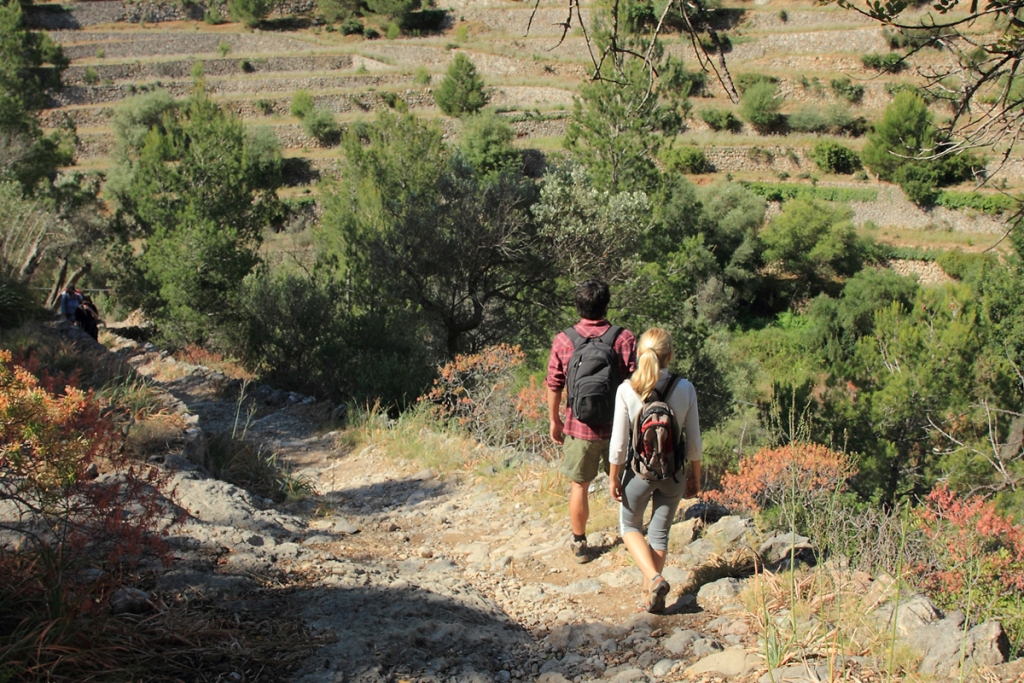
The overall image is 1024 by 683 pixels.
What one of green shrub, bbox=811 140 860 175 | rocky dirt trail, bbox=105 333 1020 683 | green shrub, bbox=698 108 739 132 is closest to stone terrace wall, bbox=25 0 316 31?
green shrub, bbox=698 108 739 132

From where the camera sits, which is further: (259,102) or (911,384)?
(259,102)

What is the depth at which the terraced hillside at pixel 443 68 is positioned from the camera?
3412 cm

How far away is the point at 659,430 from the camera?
10.4ft

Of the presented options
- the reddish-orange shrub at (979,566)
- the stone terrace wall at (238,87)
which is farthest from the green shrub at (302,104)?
the reddish-orange shrub at (979,566)

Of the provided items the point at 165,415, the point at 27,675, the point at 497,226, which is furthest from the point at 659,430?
the point at 497,226

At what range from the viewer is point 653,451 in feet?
10.5

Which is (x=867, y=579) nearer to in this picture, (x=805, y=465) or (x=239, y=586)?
(x=805, y=465)

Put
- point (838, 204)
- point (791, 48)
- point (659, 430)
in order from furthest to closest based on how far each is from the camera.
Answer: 1. point (791, 48)
2. point (838, 204)
3. point (659, 430)

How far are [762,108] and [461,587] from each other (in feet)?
116

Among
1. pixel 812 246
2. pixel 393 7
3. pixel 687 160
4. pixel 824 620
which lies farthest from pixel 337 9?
pixel 824 620

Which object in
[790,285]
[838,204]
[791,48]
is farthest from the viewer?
[791,48]

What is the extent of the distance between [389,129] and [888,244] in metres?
20.5

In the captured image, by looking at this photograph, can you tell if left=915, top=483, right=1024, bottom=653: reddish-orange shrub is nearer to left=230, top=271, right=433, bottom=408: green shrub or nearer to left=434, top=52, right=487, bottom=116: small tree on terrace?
left=230, top=271, right=433, bottom=408: green shrub

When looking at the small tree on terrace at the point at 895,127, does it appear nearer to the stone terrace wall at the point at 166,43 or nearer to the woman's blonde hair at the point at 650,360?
the stone terrace wall at the point at 166,43
